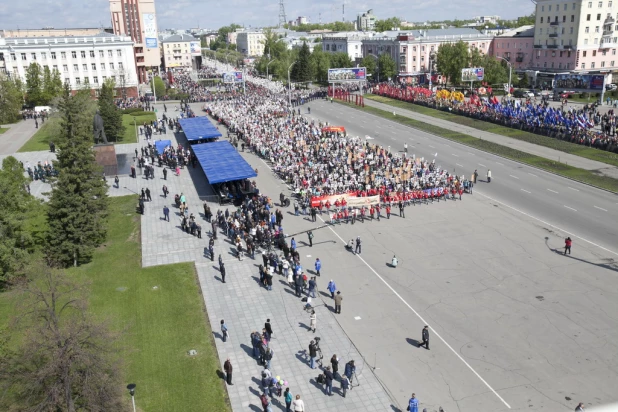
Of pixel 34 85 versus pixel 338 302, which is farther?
pixel 34 85

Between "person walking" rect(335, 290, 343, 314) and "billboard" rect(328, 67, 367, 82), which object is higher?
"billboard" rect(328, 67, 367, 82)

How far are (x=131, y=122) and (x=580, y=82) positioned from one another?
204ft

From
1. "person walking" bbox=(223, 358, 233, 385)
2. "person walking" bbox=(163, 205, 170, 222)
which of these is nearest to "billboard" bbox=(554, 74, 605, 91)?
"person walking" bbox=(163, 205, 170, 222)

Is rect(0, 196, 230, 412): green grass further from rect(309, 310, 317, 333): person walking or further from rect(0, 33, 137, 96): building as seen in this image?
rect(0, 33, 137, 96): building

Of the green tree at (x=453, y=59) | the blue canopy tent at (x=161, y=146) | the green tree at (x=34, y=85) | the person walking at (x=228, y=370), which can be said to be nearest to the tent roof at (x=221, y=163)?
the blue canopy tent at (x=161, y=146)

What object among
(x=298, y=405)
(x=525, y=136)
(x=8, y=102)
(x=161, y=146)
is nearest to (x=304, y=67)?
(x=8, y=102)

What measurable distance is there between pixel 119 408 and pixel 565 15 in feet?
314

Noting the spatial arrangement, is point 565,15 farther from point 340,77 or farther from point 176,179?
point 176,179

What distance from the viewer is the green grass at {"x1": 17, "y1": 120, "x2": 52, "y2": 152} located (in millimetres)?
57344

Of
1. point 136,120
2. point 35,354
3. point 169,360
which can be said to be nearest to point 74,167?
point 169,360

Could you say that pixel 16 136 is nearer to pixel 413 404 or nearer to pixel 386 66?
pixel 413 404

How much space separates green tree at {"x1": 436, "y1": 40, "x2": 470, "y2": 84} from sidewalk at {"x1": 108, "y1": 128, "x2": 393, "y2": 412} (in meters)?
67.8

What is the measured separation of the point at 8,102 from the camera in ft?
237

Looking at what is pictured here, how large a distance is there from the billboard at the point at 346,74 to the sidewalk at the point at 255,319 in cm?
5422
